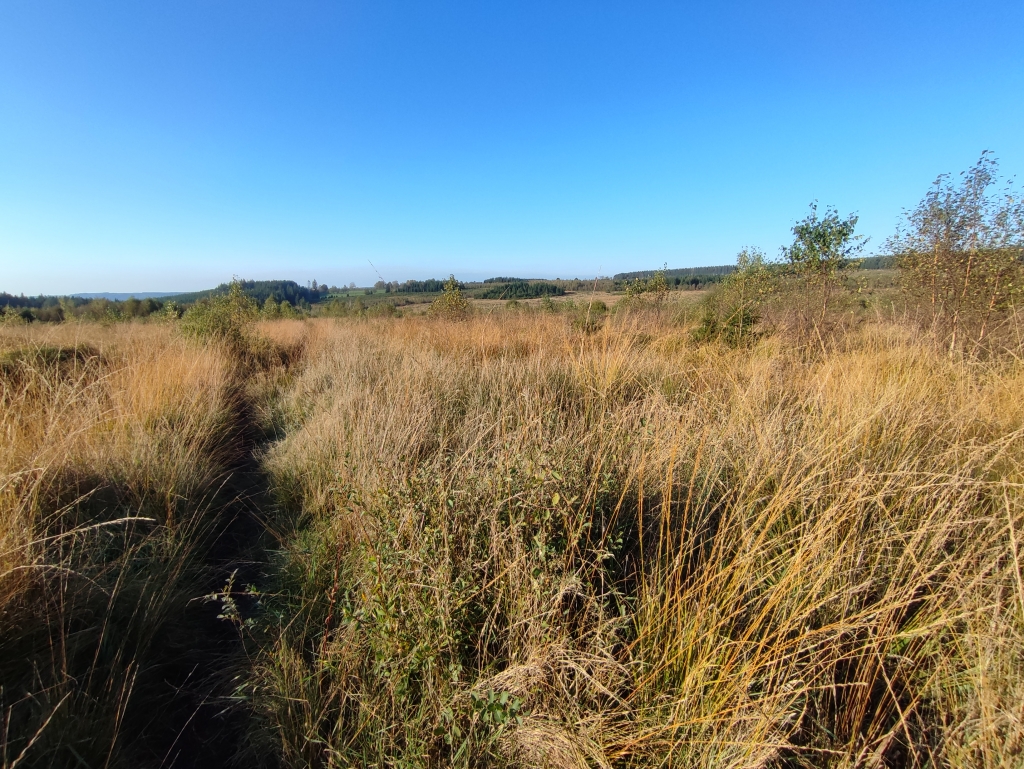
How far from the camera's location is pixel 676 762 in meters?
1.01

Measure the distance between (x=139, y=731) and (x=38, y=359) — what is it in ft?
18.5

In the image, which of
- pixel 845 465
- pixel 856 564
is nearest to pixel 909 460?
pixel 845 465

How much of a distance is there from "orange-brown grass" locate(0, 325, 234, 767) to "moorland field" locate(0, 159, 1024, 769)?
0.02 m

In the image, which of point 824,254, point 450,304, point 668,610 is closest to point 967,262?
point 824,254

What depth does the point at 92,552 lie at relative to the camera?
6.02 feet

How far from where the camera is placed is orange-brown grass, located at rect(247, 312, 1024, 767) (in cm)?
107

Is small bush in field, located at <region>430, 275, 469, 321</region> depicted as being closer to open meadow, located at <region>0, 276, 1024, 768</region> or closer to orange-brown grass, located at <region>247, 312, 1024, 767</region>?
open meadow, located at <region>0, 276, 1024, 768</region>

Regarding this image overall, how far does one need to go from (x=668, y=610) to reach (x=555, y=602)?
40 centimetres

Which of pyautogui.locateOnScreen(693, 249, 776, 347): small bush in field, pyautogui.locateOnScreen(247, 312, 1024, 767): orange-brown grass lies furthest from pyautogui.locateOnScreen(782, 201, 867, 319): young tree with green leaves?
pyautogui.locateOnScreen(247, 312, 1024, 767): orange-brown grass

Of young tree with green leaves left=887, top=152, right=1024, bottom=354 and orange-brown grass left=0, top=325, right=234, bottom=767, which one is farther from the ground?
young tree with green leaves left=887, top=152, right=1024, bottom=354

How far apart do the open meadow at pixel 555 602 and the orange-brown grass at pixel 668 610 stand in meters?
0.01

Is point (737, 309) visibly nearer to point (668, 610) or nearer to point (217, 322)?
point (668, 610)

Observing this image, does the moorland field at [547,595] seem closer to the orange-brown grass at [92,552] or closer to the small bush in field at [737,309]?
the orange-brown grass at [92,552]

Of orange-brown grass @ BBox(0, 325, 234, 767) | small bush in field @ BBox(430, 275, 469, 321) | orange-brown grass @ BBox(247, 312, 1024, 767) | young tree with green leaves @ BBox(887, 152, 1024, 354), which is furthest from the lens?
small bush in field @ BBox(430, 275, 469, 321)
